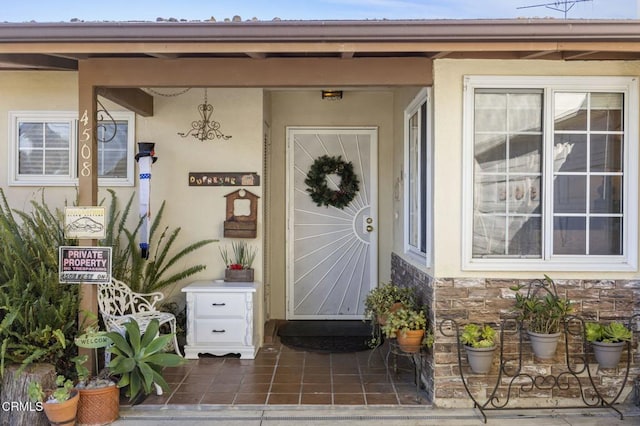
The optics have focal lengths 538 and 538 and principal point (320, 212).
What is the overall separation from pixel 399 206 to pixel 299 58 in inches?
87.8

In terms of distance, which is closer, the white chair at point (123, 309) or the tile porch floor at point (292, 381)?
the tile porch floor at point (292, 381)

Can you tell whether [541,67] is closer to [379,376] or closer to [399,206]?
[399,206]

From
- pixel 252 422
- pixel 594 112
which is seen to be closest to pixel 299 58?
pixel 594 112

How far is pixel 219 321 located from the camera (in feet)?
16.1

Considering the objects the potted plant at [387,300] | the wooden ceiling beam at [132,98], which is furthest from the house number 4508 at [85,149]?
the potted plant at [387,300]

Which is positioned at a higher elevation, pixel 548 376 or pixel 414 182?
pixel 414 182

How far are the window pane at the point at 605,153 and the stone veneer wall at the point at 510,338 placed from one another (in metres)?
0.80

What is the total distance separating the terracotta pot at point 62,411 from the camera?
328cm

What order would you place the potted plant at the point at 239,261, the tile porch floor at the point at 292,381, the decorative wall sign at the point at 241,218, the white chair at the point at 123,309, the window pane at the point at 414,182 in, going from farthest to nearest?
1. the decorative wall sign at the point at 241,218
2. the potted plant at the point at 239,261
3. the window pane at the point at 414,182
4. the white chair at the point at 123,309
5. the tile porch floor at the point at 292,381

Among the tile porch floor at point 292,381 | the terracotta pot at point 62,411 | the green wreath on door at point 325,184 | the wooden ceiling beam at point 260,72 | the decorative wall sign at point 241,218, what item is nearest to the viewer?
the terracotta pot at point 62,411

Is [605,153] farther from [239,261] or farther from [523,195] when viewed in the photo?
[239,261]

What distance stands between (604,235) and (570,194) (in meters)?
0.38

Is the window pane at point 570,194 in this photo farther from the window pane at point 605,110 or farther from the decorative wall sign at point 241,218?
the decorative wall sign at point 241,218

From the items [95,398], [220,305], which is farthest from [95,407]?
[220,305]
